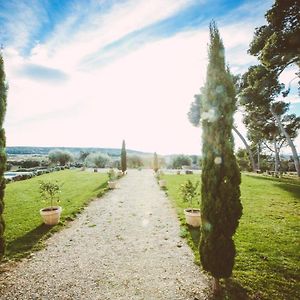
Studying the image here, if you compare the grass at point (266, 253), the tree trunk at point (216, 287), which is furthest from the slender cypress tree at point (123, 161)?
the tree trunk at point (216, 287)

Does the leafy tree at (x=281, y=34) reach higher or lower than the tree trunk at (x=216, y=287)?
higher

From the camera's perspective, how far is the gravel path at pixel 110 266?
552 centimetres

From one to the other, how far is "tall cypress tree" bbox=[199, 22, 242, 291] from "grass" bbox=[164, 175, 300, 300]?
0.77 meters

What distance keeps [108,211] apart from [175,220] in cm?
388

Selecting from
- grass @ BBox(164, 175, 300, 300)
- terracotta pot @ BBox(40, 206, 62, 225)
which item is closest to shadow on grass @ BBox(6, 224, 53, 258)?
terracotta pot @ BBox(40, 206, 62, 225)

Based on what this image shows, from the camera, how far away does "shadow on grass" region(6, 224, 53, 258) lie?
7502 mm

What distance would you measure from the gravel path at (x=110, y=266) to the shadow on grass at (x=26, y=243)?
43 cm

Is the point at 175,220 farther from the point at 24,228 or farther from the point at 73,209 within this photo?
the point at 24,228

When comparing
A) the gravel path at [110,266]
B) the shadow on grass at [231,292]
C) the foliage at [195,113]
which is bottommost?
the gravel path at [110,266]

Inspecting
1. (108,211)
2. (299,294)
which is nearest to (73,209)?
(108,211)

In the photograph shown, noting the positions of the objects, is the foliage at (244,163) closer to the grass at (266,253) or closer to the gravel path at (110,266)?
the grass at (266,253)

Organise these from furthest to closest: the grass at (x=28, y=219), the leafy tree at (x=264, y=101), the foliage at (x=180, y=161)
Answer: the foliage at (x=180, y=161)
the leafy tree at (x=264, y=101)
the grass at (x=28, y=219)

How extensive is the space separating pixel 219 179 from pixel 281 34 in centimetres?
1327

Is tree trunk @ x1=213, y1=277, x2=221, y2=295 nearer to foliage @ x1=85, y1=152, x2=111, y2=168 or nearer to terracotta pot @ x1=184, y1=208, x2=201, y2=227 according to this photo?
terracotta pot @ x1=184, y1=208, x2=201, y2=227
